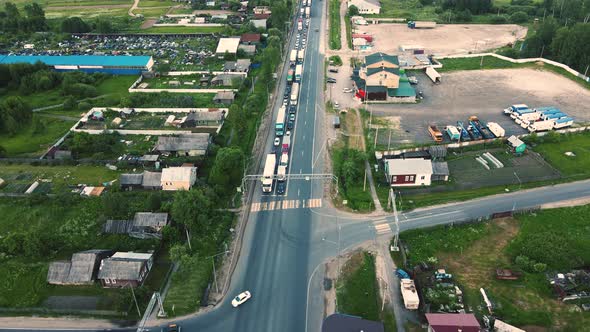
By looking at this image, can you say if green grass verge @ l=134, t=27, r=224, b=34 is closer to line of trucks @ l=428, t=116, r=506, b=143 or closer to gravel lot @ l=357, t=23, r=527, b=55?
gravel lot @ l=357, t=23, r=527, b=55

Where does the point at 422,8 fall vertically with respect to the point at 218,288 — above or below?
above

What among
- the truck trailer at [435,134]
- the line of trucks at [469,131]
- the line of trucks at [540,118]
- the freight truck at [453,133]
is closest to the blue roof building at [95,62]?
the truck trailer at [435,134]

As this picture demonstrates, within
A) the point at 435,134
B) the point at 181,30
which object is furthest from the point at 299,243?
the point at 181,30

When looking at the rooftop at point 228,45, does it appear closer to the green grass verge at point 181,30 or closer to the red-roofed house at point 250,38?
the red-roofed house at point 250,38

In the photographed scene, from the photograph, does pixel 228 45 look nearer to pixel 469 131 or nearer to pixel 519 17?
pixel 469 131

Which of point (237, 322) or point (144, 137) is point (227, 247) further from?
point (144, 137)

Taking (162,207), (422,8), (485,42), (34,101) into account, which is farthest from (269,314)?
(422,8)
